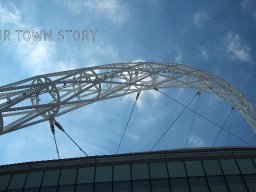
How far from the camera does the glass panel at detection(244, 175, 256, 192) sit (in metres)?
34.3

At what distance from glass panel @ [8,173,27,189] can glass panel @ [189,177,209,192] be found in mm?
14171

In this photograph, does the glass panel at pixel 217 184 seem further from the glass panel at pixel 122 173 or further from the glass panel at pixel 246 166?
the glass panel at pixel 122 173

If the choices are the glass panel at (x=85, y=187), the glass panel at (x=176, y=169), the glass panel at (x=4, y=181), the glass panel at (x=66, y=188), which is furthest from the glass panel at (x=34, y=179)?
the glass panel at (x=176, y=169)

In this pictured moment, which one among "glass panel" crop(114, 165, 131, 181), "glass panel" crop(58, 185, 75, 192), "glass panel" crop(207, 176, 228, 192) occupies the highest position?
"glass panel" crop(114, 165, 131, 181)

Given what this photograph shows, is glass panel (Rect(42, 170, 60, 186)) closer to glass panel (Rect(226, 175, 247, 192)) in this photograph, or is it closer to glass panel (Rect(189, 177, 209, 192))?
glass panel (Rect(189, 177, 209, 192))

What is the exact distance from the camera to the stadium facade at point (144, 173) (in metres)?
34.8

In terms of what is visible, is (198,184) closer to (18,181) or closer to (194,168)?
(194,168)

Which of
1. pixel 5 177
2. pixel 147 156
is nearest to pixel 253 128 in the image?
pixel 147 156

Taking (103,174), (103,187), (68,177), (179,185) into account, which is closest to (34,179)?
(68,177)

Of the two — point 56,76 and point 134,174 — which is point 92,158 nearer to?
point 134,174

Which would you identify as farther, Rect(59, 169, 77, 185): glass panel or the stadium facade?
Rect(59, 169, 77, 185): glass panel

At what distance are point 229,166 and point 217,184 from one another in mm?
2622

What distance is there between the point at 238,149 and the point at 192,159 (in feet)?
16.0

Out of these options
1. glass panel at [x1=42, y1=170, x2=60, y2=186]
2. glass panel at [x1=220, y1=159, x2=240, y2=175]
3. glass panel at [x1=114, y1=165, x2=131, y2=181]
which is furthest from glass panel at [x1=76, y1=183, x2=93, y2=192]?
glass panel at [x1=220, y1=159, x2=240, y2=175]
